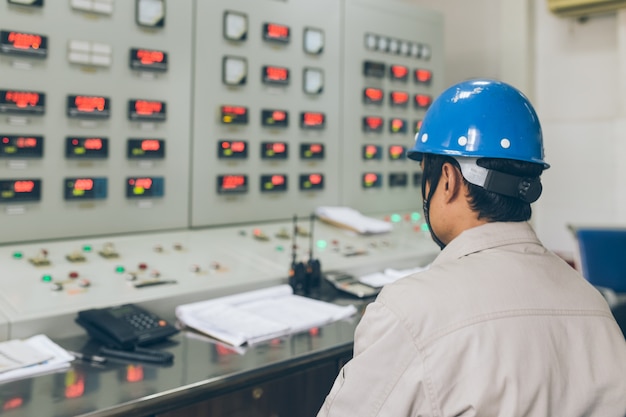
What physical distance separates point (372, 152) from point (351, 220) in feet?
1.59

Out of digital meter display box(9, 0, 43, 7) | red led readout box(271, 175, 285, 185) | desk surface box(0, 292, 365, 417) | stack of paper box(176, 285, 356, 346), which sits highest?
digital meter display box(9, 0, 43, 7)

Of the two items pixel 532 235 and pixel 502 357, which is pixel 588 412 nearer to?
pixel 502 357

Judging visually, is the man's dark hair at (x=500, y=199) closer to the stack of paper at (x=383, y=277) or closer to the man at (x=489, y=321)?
the man at (x=489, y=321)

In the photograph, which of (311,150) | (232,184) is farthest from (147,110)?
(311,150)

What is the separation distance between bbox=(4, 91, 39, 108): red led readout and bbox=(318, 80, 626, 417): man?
151 cm

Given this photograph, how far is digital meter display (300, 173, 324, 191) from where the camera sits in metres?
2.76

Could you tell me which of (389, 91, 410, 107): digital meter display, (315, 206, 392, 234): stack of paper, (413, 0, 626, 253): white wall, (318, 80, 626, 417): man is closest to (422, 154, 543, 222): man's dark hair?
(318, 80, 626, 417): man

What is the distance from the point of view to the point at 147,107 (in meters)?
2.24

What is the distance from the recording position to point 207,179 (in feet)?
8.02

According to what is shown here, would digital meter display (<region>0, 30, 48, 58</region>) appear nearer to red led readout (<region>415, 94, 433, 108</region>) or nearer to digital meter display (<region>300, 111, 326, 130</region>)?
digital meter display (<region>300, 111, 326, 130</region>)

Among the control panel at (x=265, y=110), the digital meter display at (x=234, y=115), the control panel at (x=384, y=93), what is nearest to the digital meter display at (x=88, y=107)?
the control panel at (x=265, y=110)

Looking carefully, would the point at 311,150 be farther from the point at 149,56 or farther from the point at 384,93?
the point at 149,56

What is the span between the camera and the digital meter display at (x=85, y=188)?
2.08 metres

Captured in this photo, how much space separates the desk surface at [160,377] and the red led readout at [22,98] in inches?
33.7
